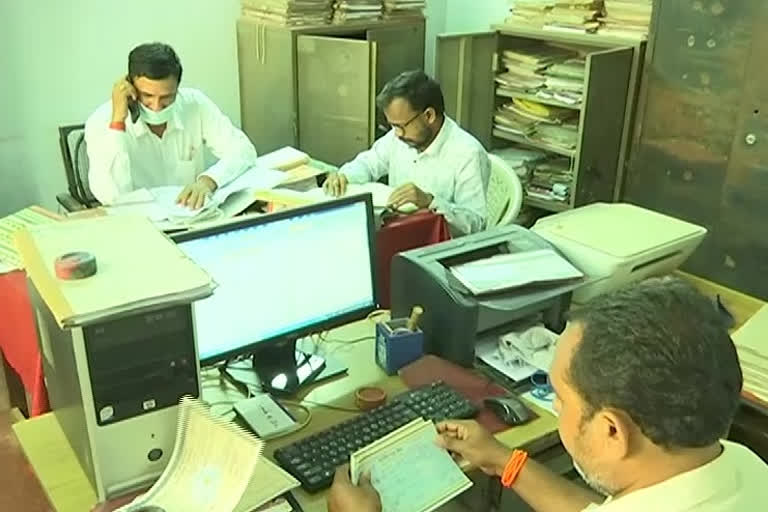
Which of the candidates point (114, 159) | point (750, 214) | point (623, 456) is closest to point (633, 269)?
point (623, 456)

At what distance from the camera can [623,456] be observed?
3.43 ft

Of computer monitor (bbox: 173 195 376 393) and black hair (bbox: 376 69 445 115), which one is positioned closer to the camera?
computer monitor (bbox: 173 195 376 393)

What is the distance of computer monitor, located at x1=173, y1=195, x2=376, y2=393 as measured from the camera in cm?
153

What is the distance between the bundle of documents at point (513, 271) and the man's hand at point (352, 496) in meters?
0.54

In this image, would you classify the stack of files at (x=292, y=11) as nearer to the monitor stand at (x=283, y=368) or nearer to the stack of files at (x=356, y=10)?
the stack of files at (x=356, y=10)

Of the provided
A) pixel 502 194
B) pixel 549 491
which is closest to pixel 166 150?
pixel 502 194

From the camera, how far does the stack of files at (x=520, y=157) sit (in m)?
3.89

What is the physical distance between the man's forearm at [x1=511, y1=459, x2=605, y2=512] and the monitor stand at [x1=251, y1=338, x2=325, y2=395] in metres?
0.49

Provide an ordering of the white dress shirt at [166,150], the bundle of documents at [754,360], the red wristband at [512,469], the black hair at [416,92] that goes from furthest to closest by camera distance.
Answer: the white dress shirt at [166,150] < the black hair at [416,92] < the bundle of documents at [754,360] < the red wristband at [512,469]

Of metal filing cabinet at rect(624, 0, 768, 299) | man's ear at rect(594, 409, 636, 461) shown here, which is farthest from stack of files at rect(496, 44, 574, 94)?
man's ear at rect(594, 409, 636, 461)

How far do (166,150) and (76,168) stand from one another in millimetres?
351

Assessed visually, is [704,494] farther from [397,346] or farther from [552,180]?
[552,180]

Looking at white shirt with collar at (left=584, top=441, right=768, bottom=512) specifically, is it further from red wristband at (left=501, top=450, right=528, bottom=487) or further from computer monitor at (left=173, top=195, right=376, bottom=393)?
computer monitor at (left=173, top=195, right=376, bottom=393)

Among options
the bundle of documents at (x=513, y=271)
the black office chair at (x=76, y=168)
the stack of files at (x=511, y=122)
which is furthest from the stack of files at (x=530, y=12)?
the bundle of documents at (x=513, y=271)
